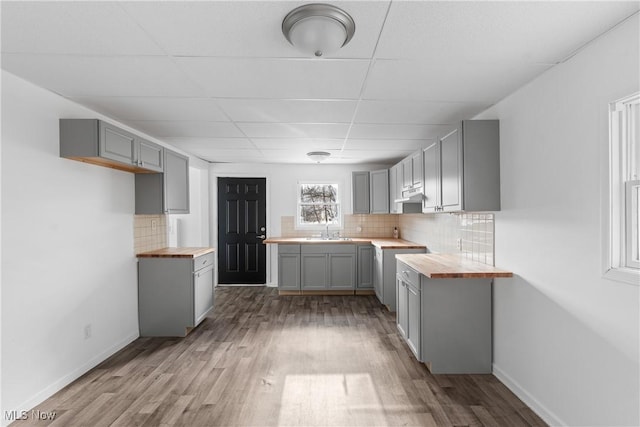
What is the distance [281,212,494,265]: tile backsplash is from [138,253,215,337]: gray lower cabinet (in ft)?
8.50

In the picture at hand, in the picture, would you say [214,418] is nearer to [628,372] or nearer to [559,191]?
[628,372]

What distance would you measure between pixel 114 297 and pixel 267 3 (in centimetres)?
303

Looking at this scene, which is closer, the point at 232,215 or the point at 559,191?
the point at 559,191

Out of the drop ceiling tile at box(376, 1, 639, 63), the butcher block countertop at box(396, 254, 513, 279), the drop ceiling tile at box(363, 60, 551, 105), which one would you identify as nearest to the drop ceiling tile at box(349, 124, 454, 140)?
the drop ceiling tile at box(363, 60, 551, 105)

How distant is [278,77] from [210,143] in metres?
2.38

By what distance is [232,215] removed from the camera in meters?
6.06

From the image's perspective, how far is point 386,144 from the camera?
14.4 feet

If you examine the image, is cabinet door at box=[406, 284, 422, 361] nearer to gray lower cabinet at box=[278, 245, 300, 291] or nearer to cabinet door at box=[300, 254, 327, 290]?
cabinet door at box=[300, 254, 327, 290]

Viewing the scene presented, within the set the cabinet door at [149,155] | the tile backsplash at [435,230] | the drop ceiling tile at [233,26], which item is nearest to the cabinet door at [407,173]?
the tile backsplash at [435,230]

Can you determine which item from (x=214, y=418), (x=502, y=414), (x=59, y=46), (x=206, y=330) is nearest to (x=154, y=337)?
(x=206, y=330)

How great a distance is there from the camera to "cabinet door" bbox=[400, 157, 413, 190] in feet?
13.8

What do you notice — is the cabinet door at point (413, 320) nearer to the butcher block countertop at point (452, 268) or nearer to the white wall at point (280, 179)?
the butcher block countertop at point (452, 268)

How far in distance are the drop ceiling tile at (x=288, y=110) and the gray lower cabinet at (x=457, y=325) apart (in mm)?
1606

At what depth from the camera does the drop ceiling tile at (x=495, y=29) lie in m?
1.49
